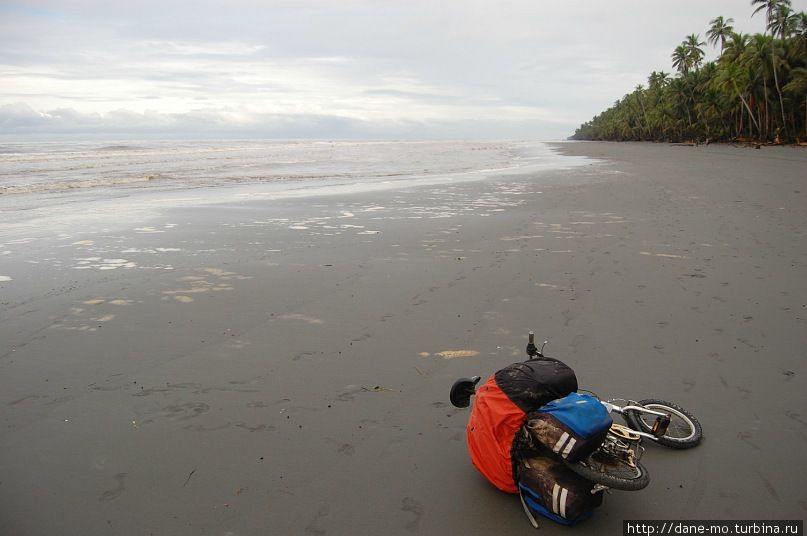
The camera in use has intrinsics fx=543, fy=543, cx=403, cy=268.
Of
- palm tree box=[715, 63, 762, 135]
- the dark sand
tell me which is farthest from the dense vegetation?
the dark sand

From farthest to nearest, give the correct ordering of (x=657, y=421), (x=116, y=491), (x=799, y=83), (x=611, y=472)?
1. (x=799, y=83)
2. (x=657, y=421)
3. (x=116, y=491)
4. (x=611, y=472)

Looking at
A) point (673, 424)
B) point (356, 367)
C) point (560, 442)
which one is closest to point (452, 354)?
point (356, 367)

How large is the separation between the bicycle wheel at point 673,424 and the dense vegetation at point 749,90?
5211 cm

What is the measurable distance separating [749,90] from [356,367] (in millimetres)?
60887

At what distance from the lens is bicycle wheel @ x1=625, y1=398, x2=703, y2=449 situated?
3.18 m

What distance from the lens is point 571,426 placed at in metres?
2.54

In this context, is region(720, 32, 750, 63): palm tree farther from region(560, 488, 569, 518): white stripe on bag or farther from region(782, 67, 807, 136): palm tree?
region(560, 488, 569, 518): white stripe on bag

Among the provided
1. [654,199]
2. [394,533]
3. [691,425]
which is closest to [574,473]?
[394,533]

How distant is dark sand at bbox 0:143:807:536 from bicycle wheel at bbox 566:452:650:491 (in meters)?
0.24

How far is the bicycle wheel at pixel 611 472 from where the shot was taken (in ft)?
8.23

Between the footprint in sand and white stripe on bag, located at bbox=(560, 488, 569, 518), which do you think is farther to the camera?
the footprint in sand

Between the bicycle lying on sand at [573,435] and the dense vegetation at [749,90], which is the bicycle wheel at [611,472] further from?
the dense vegetation at [749,90]

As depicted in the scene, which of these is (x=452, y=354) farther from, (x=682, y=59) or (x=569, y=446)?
(x=682, y=59)

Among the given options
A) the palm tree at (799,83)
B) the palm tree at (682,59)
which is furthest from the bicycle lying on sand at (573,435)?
the palm tree at (682,59)
